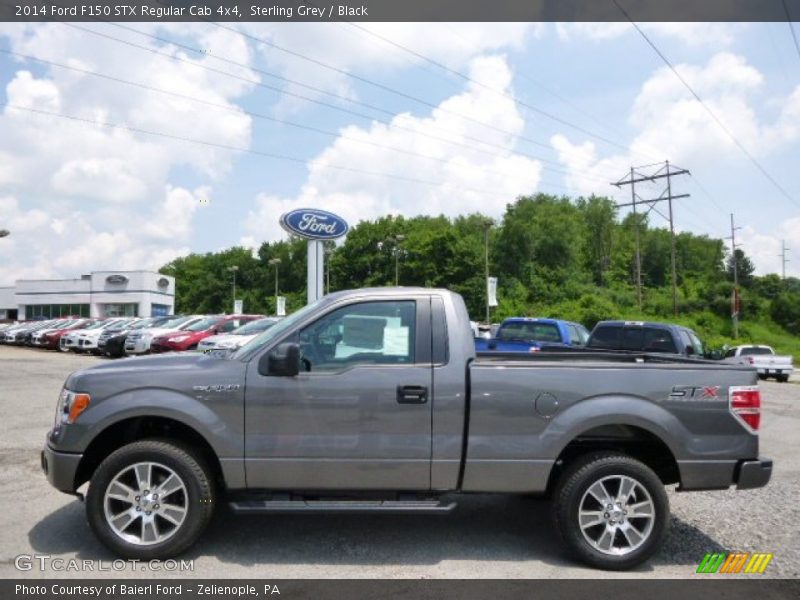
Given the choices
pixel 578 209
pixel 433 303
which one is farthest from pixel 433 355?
pixel 578 209

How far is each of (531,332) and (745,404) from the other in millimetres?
11305

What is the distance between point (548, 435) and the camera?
4.58 meters

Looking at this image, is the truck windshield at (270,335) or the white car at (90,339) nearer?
the truck windshield at (270,335)

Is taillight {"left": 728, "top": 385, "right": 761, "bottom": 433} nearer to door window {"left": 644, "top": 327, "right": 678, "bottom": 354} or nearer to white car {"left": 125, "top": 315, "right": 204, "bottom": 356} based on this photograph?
door window {"left": 644, "top": 327, "right": 678, "bottom": 354}

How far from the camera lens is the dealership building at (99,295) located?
239 ft

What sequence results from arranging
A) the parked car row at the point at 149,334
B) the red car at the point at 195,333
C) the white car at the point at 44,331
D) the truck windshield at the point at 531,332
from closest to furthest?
the truck windshield at the point at 531,332 < the parked car row at the point at 149,334 < the red car at the point at 195,333 < the white car at the point at 44,331

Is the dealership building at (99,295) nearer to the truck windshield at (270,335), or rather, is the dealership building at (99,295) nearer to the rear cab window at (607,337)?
the rear cab window at (607,337)

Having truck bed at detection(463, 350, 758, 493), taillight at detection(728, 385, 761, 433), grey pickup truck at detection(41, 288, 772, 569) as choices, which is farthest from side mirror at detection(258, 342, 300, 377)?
taillight at detection(728, 385, 761, 433)

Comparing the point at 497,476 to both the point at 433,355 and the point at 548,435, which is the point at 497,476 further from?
the point at 433,355

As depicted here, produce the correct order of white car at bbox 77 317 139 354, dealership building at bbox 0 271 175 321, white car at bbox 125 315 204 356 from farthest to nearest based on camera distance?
dealership building at bbox 0 271 175 321 < white car at bbox 77 317 139 354 < white car at bbox 125 315 204 356

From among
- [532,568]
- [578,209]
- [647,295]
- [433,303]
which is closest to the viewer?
[532,568]

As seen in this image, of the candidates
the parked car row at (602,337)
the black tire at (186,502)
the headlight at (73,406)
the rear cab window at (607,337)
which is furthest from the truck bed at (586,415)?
the rear cab window at (607,337)

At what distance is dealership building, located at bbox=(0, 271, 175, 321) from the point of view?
72.8 meters

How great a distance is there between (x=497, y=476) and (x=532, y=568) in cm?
67
